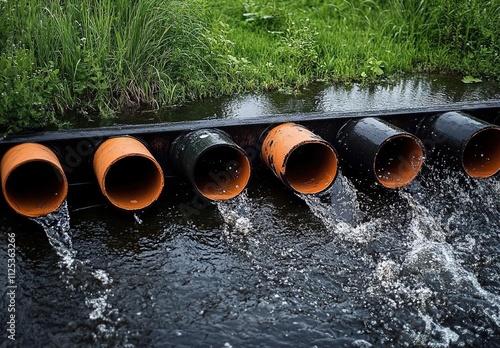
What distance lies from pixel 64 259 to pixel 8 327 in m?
0.78

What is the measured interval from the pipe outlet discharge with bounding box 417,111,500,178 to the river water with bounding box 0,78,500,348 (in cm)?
17

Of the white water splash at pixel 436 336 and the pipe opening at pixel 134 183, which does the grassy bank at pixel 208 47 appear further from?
the white water splash at pixel 436 336

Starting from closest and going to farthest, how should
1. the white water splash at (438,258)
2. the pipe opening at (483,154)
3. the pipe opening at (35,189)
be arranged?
1. the white water splash at (438,258)
2. the pipe opening at (35,189)
3. the pipe opening at (483,154)

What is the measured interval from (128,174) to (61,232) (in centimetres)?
90

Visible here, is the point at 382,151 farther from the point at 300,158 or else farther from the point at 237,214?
the point at 237,214

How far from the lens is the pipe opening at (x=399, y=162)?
5613 millimetres

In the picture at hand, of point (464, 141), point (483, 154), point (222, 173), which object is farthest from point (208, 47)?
point (483, 154)

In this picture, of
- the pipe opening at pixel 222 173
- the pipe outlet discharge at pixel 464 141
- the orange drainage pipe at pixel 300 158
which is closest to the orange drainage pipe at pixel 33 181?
the pipe opening at pixel 222 173

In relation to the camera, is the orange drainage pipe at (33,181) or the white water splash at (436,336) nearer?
the white water splash at (436,336)

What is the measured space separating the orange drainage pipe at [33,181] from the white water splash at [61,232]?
0.12 meters

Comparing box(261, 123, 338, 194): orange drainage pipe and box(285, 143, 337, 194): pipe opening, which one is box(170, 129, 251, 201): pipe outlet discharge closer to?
box(261, 123, 338, 194): orange drainage pipe

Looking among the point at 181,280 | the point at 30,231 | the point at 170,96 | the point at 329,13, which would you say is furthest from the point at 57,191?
the point at 329,13

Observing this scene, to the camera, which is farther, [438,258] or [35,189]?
[35,189]

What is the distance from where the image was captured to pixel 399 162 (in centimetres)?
583
